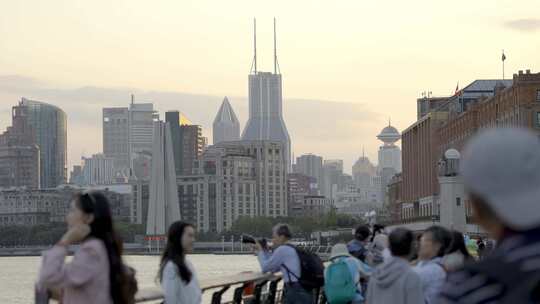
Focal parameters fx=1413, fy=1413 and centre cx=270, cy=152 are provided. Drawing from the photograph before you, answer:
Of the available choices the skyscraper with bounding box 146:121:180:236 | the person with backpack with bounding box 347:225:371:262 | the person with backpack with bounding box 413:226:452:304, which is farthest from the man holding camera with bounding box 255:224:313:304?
the skyscraper with bounding box 146:121:180:236

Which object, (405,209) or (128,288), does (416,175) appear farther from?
(128,288)

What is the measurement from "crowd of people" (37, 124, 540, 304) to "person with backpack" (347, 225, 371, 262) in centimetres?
1

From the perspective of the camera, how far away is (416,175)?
428ft

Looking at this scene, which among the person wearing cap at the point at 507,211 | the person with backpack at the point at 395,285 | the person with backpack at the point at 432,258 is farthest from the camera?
the person with backpack at the point at 432,258

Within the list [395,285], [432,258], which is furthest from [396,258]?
[432,258]

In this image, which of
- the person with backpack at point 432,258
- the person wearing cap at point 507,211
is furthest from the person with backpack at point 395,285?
the person wearing cap at point 507,211

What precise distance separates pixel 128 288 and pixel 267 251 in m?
7.75

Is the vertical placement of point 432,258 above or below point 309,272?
above

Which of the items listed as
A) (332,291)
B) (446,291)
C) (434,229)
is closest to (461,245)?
(434,229)

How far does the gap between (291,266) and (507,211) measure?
11496 mm

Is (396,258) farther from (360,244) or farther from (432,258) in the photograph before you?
(360,244)

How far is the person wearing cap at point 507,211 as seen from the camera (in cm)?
368

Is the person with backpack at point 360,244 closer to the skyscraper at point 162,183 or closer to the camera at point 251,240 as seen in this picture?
the camera at point 251,240

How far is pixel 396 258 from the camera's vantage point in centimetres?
981
